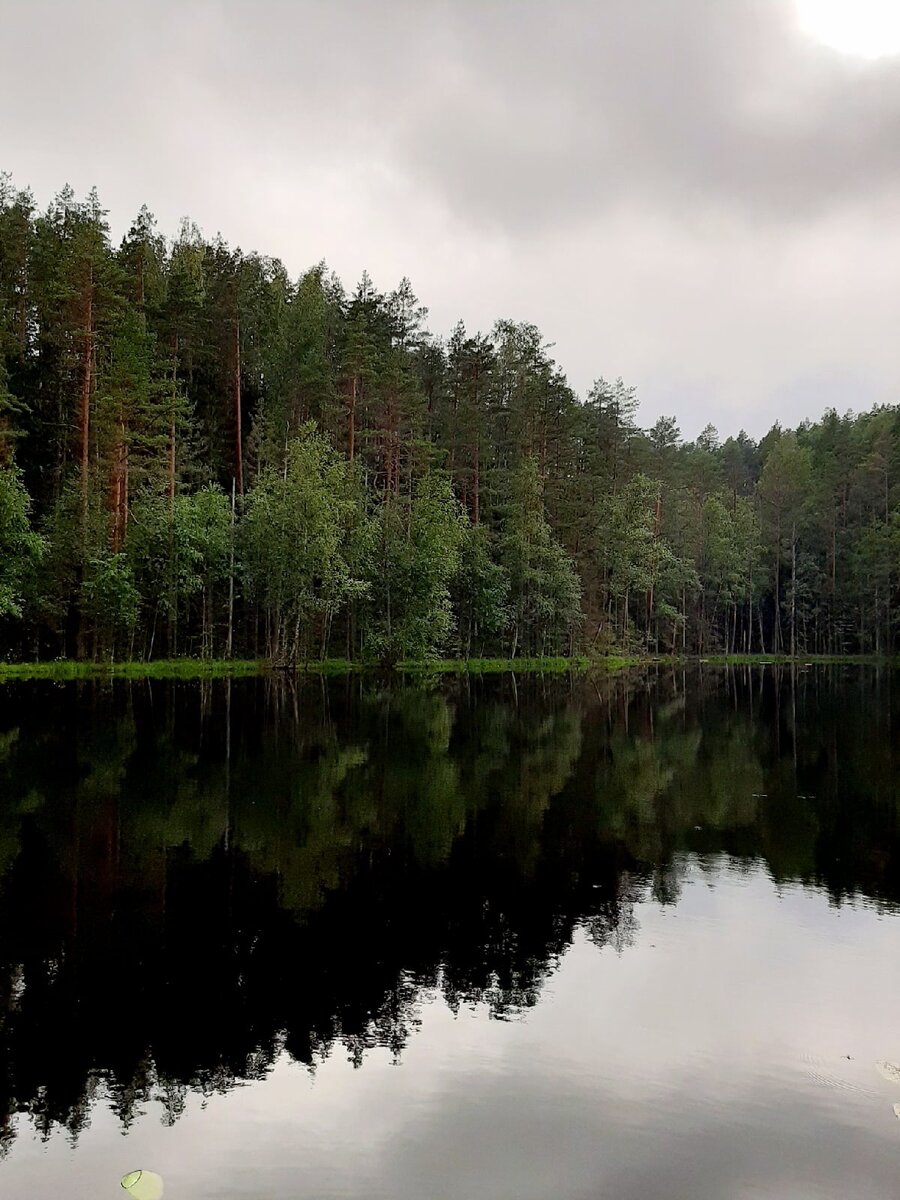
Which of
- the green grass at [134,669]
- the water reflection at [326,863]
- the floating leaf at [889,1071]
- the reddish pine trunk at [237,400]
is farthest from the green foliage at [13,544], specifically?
the floating leaf at [889,1071]

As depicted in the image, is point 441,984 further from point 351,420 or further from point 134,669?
point 351,420

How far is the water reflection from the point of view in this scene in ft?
25.1

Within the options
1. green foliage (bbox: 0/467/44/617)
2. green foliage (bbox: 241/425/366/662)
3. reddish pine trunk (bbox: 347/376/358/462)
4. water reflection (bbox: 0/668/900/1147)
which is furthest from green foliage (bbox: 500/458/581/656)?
water reflection (bbox: 0/668/900/1147)

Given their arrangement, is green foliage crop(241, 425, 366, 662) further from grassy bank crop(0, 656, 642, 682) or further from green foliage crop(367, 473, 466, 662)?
green foliage crop(367, 473, 466, 662)

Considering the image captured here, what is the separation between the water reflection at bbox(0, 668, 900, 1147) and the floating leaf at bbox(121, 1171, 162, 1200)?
2.19 feet

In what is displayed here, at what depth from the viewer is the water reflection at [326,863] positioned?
301 inches

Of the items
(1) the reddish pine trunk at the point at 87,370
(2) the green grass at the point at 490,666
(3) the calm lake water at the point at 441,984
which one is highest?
(1) the reddish pine trunk at the point at 87,370

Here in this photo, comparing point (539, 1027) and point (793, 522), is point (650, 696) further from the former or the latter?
point (793, 522)

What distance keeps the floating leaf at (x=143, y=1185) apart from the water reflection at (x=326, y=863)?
669mm

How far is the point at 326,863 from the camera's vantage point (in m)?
12.6

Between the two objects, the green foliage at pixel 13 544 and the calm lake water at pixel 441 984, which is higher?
the green foliage at pixel 13 544

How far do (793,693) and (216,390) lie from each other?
4348 cm

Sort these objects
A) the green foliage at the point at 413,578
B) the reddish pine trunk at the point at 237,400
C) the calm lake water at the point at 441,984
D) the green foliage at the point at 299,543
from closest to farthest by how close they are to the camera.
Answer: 1. the calm lake water at the point at 441,984
2. the green foliage at the point at 299,543
3. the green foliage at the point at 413,578
4. the reddish pine trunk at the point at 237,400

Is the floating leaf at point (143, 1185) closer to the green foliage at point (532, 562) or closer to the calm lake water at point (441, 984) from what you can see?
the calm lake water at point (441, 984)
